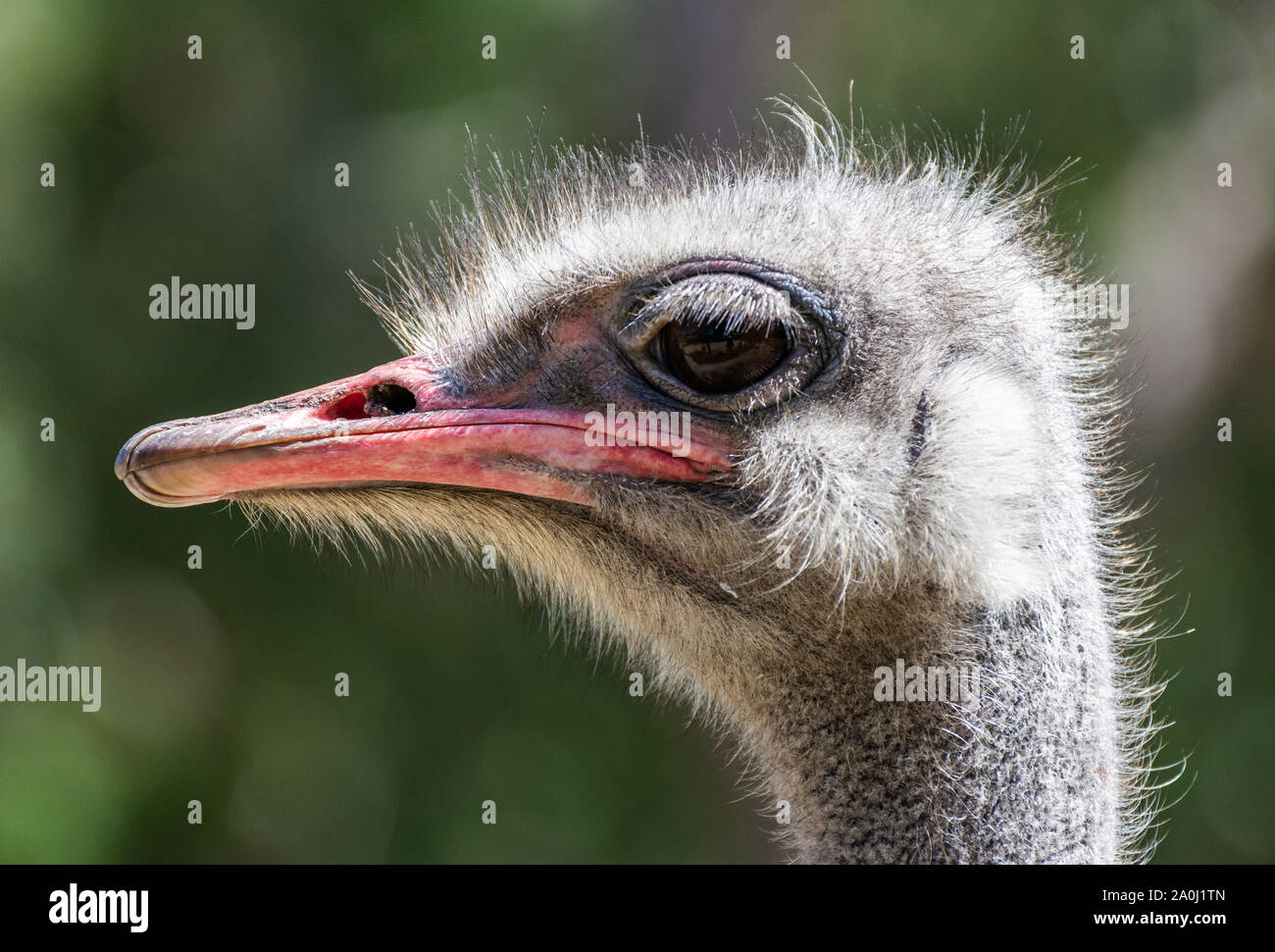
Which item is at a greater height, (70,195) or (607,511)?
(70,195)

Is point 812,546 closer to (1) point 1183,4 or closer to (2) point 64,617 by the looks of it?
(2) point 64,617

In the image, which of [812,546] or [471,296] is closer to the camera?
[812,546]

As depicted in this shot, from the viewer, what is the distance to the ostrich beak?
206 centimetres

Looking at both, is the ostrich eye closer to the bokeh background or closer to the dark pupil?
the dark pupil

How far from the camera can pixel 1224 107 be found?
5844mm

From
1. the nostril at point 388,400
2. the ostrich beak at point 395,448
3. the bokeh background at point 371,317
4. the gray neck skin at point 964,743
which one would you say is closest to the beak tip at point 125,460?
the ostrich beak at point 395,448

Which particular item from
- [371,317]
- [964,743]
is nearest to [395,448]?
[964,743]

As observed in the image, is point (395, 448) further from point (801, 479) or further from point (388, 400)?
point (801, 479)

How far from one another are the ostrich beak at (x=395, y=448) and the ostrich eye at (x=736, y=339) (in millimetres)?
81

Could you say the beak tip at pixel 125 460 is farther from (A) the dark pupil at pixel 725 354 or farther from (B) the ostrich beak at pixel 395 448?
(A) the dark pupil at pixel 725 354

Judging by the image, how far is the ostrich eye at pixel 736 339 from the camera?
82.3 inches

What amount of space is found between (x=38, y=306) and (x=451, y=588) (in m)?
1.96

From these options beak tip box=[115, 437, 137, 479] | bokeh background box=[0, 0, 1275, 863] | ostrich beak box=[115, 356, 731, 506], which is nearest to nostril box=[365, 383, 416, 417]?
ostrich beak box=[115, 356, 731, 506]

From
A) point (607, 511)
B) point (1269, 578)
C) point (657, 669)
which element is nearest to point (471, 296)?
point (607, 511)
